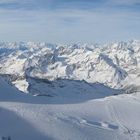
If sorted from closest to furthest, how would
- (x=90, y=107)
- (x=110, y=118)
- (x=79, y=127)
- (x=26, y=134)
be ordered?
(x=26, y=134) < (x=79, y=127) < (x=110, y=118) < (x=90, y=107)

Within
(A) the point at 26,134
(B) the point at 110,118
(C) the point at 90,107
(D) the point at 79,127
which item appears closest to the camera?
(A) the point at 26,134

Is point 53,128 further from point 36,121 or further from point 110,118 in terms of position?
point 110,118

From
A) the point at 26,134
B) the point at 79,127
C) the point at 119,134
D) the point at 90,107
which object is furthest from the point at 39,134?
the point at 90,107

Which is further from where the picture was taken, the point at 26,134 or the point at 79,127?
the point at 79,127

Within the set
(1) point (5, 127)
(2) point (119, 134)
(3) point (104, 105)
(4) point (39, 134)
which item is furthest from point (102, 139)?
(3) point (104, 105)

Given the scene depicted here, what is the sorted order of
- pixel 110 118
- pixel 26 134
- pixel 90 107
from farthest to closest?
pixel 90 107 < pixel 110 118 < pixel 26 134

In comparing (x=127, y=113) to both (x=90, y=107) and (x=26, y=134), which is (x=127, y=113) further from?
(x=26, y=134)
